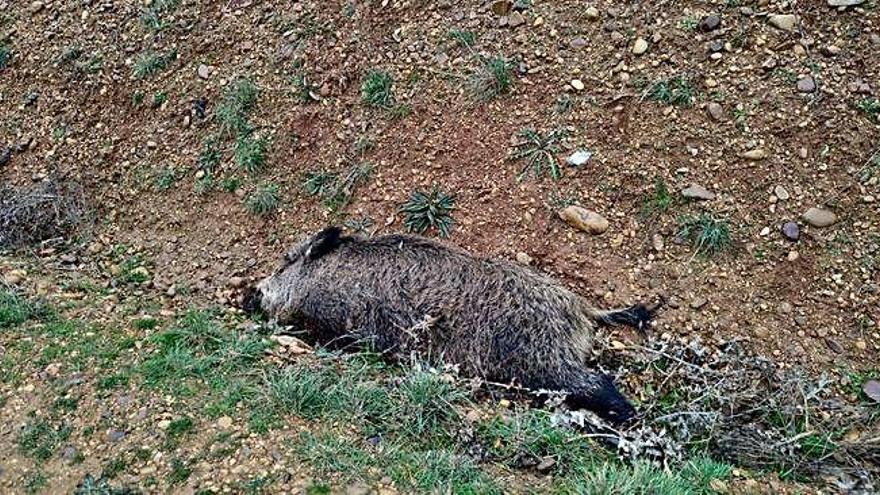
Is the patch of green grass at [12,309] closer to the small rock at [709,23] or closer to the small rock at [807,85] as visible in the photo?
the small rock at [709,23]

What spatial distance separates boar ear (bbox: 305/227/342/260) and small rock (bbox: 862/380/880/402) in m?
2.92

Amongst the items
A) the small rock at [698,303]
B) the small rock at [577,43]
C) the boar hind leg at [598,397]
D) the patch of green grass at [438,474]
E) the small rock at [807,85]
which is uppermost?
the small rock at [577,43]

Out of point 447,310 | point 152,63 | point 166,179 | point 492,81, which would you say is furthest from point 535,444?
point 152,63

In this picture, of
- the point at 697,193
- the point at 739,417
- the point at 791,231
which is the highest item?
the point at 697,193

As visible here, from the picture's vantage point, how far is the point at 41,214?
17.0 feet

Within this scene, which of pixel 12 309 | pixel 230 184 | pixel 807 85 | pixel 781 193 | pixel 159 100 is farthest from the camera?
pixel 159 100

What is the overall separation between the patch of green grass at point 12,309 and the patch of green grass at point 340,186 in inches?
71.2

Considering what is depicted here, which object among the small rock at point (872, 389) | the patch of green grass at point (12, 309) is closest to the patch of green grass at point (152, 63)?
the patch of green grass at point (12, 309)

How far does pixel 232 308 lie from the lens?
14.6 ft

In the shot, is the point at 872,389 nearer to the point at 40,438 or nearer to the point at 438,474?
the point at 438,474

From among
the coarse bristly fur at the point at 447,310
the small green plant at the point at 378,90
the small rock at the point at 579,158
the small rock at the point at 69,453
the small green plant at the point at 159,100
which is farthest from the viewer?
the small green plant at the point at 159,100

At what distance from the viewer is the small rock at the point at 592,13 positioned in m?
5.01

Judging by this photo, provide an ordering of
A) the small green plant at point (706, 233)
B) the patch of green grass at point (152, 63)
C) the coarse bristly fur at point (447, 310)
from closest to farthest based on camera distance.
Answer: the coarse bristly fur at point (447, 310), the small green plant at point (706, 233), the patch of green grass at point (152, 63)

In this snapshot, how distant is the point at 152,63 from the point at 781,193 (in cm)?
461
